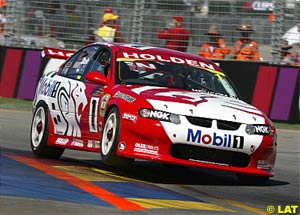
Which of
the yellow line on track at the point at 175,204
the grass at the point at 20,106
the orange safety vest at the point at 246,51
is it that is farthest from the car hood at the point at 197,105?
the orange safety vest at the point at 246,51

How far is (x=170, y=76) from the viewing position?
9.32 metres

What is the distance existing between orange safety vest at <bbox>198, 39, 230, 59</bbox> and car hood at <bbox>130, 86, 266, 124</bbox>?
812cm

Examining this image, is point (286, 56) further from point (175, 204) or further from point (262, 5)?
point (175, 204)

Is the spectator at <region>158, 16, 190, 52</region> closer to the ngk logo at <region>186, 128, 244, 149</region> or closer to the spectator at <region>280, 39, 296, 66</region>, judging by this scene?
the spectator at <region>280, 39, 296, 66</region>

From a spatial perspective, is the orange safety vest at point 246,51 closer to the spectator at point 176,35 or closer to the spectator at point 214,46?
the spectator at point 214,46

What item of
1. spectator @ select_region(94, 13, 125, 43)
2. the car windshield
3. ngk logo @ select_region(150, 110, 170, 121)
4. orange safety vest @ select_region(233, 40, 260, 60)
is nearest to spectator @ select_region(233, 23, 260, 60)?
orange safety vest @ select_region(233, 40, 260, 60)

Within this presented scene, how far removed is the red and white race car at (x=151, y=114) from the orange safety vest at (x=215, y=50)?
692cm

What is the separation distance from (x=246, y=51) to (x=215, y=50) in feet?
2.35

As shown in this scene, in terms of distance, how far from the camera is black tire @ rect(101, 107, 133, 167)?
8.41 metres

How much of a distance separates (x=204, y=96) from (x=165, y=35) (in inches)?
352

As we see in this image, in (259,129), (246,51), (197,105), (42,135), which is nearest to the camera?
(197,105)

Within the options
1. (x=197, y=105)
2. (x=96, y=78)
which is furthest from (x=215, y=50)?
(x=197, y=105)

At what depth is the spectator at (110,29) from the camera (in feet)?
59.1

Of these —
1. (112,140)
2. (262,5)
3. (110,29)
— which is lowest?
(112,140)
